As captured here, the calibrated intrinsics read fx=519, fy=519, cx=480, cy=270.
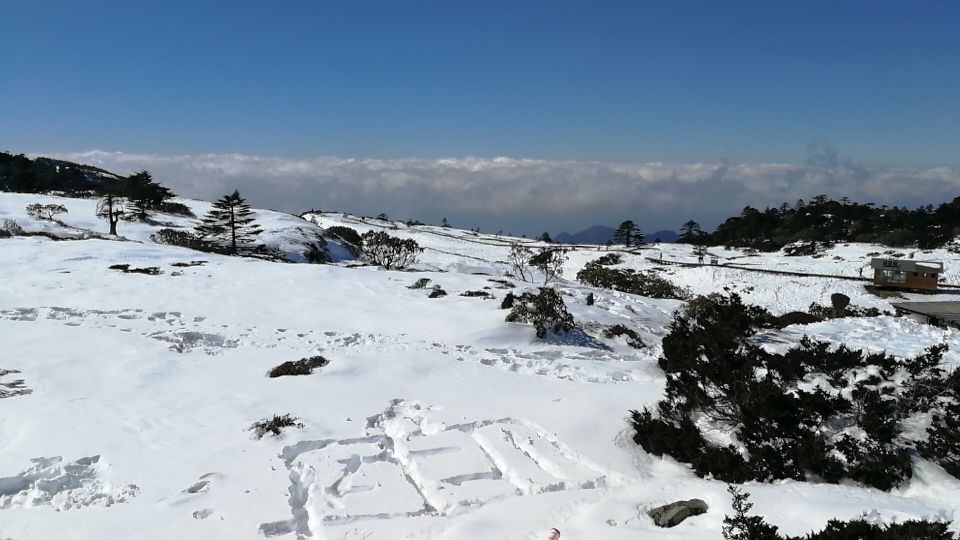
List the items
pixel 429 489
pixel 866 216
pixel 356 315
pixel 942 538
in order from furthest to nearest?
pixel 866 216
pixel 356 315
pixel 429 489
pixel 942 538

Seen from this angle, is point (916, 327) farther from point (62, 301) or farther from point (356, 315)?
point (62, 301)

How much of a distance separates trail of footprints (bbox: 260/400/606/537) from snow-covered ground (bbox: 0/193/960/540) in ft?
0.13

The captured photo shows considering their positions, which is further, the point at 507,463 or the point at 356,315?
the point at 356,315

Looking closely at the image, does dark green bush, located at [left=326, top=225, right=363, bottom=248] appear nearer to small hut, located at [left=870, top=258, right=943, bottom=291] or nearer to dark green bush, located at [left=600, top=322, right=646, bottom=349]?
dark green bush, located at [left=600, top=322, right=646, bottom=349]

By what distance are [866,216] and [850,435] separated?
10870 cm

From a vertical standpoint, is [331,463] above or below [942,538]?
below

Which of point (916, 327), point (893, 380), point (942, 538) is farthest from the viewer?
point (916, 327)

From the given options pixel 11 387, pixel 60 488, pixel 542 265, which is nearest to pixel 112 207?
pixel 542 265

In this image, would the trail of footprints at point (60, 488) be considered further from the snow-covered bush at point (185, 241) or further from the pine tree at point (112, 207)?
the pine tree at point (112, 207)

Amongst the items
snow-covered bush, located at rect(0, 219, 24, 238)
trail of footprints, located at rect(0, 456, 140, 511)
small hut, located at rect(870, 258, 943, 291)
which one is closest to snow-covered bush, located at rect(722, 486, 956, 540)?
trail of footprints, located at rect(0, 456, 140, 511)

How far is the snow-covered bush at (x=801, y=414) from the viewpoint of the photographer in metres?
8.05

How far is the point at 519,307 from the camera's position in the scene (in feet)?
64.6

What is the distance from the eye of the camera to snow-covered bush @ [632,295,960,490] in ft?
26.4

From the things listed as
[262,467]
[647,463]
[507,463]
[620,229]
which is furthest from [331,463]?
[620,229]
